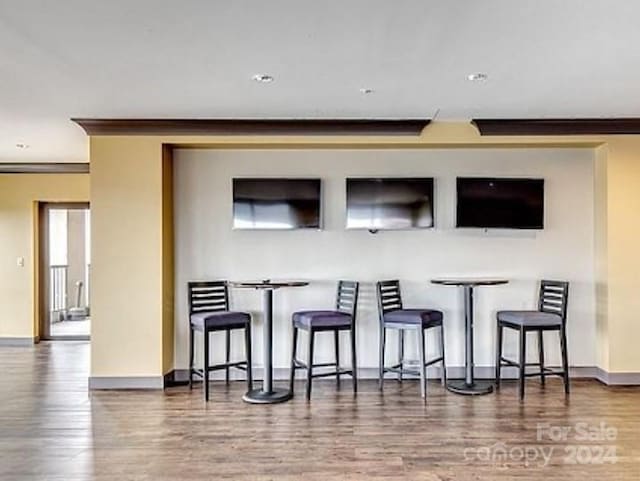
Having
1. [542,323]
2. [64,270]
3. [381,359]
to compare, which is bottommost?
[381,359]

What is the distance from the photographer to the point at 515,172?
5617mm

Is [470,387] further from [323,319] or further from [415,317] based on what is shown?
[323,319]

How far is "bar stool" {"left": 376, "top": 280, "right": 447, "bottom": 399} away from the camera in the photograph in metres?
4.99

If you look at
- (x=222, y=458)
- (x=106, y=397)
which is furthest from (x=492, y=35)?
(x=106, y=397)

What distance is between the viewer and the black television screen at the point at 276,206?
549 centimetres

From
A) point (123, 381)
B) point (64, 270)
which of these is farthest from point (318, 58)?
point (64, 270)

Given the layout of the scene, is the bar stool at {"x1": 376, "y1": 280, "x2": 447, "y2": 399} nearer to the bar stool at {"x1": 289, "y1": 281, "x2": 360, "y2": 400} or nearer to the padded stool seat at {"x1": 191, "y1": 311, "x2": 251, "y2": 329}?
the bar stool at {"x1": 289, "y1": 281, "x2": 360, "y2": 400}

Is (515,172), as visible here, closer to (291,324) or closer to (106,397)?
(291,324)

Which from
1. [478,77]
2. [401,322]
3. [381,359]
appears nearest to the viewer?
[478,77]

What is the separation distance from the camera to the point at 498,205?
5.49m

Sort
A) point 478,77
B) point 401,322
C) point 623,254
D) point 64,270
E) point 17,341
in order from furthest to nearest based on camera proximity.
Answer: point 64,270 < point 17,341 < point 623,254 < point 401,322 < point 478,77

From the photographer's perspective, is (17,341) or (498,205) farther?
(17,341)

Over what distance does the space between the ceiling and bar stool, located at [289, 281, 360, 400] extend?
165 cm

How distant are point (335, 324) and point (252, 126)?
6.38 ft
